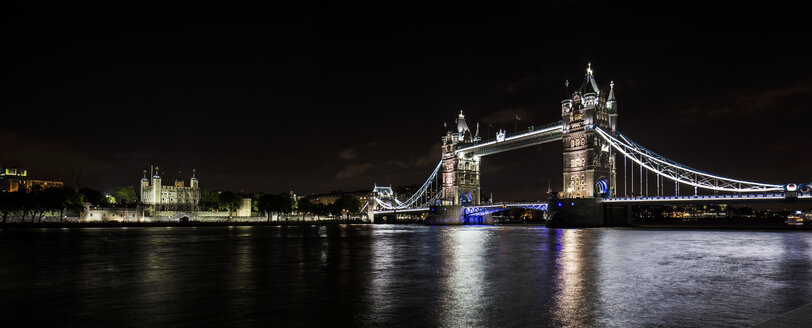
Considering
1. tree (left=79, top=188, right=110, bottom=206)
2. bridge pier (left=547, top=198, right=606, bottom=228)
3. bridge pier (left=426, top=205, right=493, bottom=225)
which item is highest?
tree (left=79, top=188, right=110, bottom=206)

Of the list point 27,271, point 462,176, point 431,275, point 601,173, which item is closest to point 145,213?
point 462,176

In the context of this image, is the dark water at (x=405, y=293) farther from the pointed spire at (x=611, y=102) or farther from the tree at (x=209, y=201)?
the tree at (x=209, y=201)

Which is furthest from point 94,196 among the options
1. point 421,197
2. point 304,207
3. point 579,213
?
point 579,213

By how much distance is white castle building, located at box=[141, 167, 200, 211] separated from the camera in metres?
156

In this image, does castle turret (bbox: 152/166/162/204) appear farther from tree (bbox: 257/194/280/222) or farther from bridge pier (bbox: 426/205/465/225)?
bridge pier (bbox: 426/205/465/225)

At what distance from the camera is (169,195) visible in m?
160

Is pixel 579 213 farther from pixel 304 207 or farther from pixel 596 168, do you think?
pixel 304 207

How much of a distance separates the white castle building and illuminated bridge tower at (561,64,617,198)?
121 metres

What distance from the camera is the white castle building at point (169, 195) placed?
513 ft

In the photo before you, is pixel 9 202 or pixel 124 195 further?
pixel 124 195

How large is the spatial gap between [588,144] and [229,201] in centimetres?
9746

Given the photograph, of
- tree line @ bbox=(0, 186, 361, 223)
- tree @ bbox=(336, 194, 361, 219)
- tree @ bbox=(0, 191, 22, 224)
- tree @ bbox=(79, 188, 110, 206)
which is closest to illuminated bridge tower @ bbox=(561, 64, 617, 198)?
tree line @ bbox=(0, 186, 361, 223)

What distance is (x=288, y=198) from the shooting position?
150 meters

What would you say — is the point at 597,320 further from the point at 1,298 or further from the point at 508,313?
the point at 1,298
